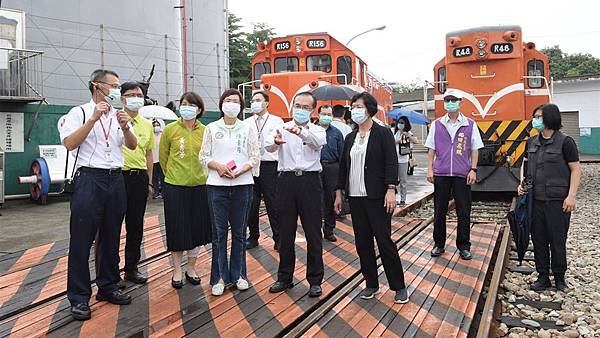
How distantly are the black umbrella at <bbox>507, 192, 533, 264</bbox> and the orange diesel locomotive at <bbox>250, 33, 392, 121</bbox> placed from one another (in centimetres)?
662

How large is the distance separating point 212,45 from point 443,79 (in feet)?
34.9

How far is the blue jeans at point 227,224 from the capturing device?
4805 mm

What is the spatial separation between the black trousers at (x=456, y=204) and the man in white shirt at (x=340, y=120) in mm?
1619

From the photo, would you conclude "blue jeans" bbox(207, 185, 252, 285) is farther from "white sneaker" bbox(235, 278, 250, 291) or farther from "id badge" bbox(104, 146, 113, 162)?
"id badge" bbox(104, 146, 113, 162)

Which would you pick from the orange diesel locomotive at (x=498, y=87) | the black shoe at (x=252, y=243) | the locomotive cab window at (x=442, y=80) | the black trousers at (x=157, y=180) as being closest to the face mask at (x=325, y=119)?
the black shoe at (x=252, y=243)

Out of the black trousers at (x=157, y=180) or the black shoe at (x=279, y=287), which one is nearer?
the black shoe at (x=279, y=287)

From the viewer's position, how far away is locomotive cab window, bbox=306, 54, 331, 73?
1283 cm

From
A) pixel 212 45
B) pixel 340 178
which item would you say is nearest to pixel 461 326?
pixel 340 178

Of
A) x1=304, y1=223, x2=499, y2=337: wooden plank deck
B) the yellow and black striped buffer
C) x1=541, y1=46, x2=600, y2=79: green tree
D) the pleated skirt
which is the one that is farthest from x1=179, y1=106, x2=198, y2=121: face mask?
x1=541, y1=46, x2=600, y2=79: green tree

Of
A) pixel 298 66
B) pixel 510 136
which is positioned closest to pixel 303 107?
pixel 510 136

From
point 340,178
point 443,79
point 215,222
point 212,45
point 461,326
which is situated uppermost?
point 212,45

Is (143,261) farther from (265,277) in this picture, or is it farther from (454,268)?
(454,268)

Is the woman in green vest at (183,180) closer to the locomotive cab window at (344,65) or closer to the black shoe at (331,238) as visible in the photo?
the black shoe at (331,238)

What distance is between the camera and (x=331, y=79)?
12.5m
